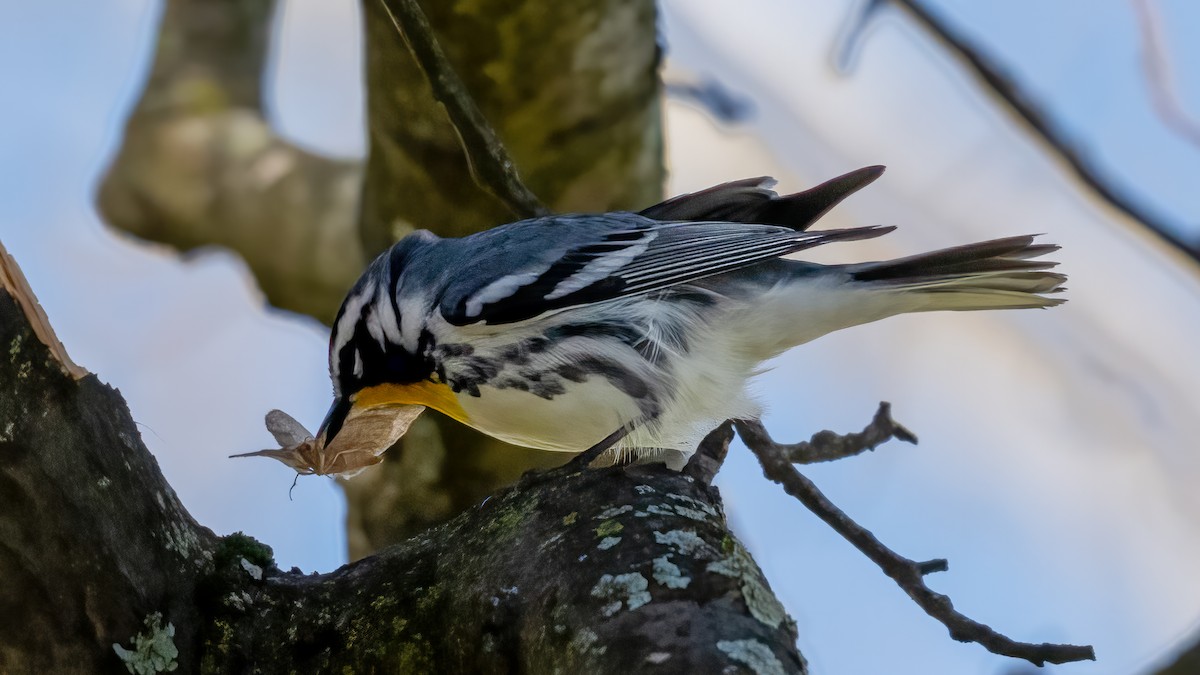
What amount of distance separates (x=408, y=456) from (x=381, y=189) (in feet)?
2.44

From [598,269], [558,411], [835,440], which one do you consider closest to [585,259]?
[598,269]

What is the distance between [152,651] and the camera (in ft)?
5.40

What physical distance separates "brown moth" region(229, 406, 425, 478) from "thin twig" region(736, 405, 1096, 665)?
0.84m

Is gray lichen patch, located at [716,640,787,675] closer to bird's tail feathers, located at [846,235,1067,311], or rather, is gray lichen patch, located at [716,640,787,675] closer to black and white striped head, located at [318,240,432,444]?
black and white striped head, located at [318,240,432,444]

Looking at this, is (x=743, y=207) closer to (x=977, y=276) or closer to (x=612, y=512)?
(x=977, y=276)

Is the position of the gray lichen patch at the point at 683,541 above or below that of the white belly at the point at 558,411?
below

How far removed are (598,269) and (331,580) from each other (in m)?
Answer: 1.00

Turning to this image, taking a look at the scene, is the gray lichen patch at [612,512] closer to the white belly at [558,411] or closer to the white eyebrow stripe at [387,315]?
the white belly at [558,411]

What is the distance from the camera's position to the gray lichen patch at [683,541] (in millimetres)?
1534

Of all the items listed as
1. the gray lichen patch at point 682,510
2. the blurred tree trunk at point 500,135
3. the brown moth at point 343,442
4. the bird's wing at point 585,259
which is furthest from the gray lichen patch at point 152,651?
the blurred tree trunk at point 500,135

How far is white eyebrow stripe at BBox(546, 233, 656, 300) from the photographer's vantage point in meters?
2.50

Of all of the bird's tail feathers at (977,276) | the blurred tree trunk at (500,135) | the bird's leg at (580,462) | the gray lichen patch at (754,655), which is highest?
the blurred tree trunk at (500,135)

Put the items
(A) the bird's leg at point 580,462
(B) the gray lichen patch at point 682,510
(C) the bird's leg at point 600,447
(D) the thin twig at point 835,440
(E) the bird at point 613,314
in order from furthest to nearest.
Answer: (D) the thin twig at point 835,440 → (E) the bird at point 613,314 → (C) the bird's leg at point 600,447 → (A) the bird's leg at point 580,462 → (B) the gray lichen patch at point 682,510

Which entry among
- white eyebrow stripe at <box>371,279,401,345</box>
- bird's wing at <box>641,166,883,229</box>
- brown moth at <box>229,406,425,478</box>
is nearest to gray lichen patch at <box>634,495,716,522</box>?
brown moth at <box>229,406,425,478</box>
